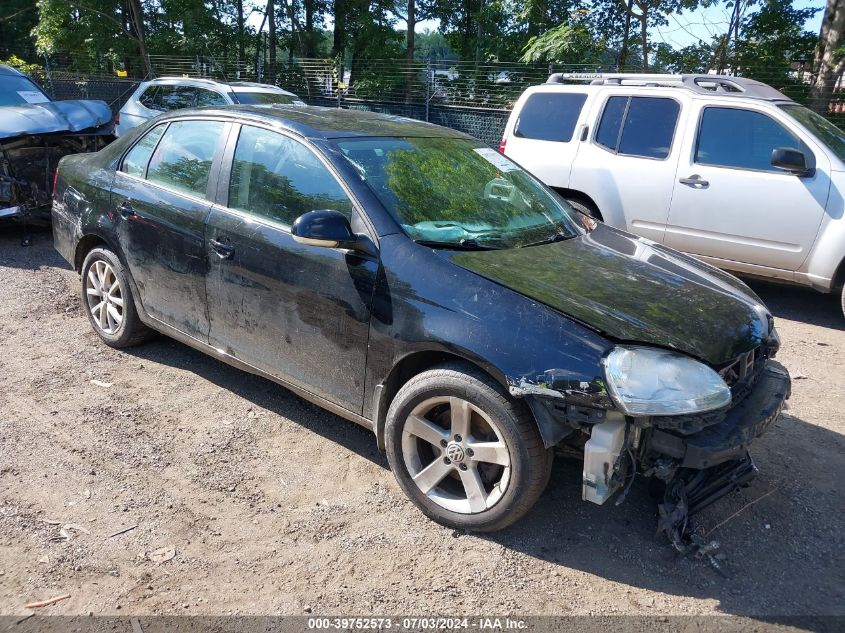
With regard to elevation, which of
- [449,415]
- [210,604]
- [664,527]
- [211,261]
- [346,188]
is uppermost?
[346,188]

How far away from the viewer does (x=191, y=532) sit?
10.2 feet

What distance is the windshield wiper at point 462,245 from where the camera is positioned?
3236 mm

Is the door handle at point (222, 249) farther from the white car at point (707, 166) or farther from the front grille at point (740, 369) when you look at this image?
the white car at point (707, 166)

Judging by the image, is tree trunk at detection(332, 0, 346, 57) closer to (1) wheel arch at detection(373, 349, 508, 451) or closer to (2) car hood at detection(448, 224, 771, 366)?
(2) car hood at detection(448, 224, 771, 366)

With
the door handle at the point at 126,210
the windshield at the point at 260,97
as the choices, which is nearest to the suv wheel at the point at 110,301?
the door handle at the point at 126,210

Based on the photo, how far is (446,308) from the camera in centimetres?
298

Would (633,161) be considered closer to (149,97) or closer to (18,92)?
(18,92)

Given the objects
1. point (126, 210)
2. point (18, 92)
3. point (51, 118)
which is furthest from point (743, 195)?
point (18, 92)

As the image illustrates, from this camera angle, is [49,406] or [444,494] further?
[49,406]

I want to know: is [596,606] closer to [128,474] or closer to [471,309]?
[471,309]

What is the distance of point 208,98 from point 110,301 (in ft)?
22.0

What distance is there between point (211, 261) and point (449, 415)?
168 cm

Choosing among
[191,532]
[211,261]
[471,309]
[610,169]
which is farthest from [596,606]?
[610,169]

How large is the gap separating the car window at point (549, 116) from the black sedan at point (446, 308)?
10.9 ft
